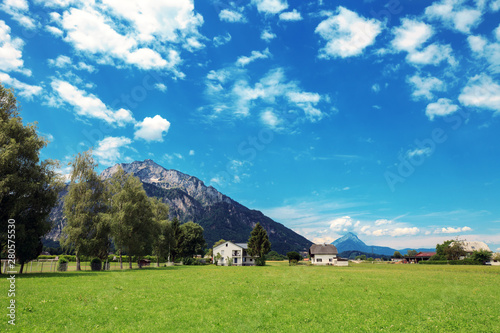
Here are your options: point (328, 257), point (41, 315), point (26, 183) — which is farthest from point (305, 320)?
point (328, 257)

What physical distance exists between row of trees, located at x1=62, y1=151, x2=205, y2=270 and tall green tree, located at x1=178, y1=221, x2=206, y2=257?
4799 cm

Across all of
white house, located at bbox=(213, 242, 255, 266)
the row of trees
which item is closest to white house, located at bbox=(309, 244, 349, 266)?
white house, located at bbox=(213, 242, 255, 266)

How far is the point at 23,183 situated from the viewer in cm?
3919

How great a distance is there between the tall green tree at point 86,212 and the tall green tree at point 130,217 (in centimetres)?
225

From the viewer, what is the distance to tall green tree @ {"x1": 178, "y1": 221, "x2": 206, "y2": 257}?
117219 mm

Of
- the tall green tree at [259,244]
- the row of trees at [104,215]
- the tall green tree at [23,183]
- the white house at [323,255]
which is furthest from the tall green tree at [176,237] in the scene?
the tall green tree at [23,183]

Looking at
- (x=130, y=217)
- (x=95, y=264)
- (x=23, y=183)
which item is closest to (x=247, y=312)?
(x=23, y=183)

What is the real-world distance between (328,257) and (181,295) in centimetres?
11276

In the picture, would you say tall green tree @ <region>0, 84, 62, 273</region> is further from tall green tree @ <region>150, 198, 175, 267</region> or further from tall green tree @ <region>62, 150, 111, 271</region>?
tall green tree @ <region>150, 198, 175, 267</region>

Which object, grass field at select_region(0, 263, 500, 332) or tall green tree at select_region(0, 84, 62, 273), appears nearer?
grass field at select_region(0, 263, 500, 332)

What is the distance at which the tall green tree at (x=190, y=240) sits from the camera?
385 feet

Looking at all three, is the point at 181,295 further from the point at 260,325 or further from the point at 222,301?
the point at 260,325

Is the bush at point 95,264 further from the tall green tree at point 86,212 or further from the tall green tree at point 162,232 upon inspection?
the tall green tree at point 162,232

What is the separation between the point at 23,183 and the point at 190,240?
87675 millimetres
